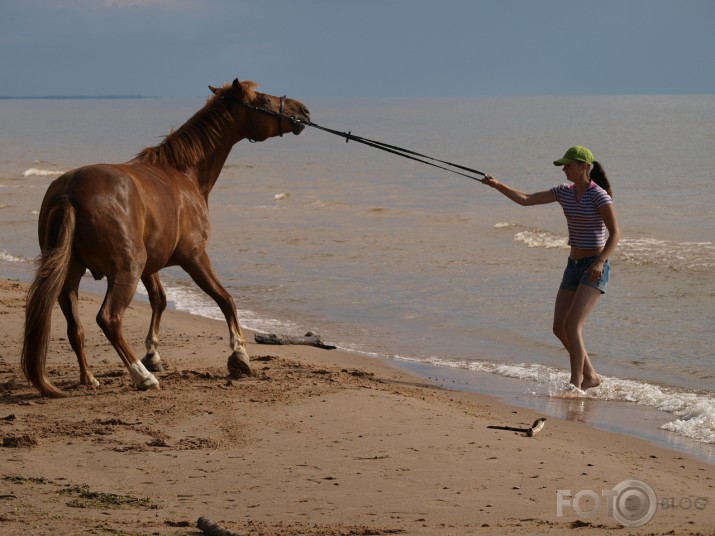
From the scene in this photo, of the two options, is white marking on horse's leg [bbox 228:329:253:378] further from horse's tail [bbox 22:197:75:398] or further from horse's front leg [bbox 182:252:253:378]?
horse's tail [bbox 22:197:75:398]

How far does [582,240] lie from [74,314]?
12.5 feet

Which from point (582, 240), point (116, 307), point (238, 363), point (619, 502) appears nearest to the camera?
point (619, 502)

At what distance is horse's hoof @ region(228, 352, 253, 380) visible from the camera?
309 inches

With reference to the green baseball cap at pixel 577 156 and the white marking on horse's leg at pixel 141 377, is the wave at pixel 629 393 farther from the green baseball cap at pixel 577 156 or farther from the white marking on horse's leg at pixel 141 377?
the white marking on horse's leg at pixel 141 377

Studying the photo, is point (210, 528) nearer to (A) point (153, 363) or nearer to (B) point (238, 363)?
(B) point (238, 363)

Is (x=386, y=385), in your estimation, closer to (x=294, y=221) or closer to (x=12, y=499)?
(x=12, y=499)

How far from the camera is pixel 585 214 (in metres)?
7.96

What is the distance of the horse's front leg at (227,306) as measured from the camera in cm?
786

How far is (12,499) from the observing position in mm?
4984

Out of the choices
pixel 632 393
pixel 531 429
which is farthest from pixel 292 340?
pixel 531 429

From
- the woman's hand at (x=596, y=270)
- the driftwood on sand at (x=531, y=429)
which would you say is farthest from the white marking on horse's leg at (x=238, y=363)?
the woman's hand at (x=596, y=270)

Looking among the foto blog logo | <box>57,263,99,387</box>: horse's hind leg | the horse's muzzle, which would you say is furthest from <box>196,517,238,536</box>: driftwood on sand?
the horse's muzzle

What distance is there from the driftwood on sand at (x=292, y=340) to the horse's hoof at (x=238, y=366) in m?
1.81

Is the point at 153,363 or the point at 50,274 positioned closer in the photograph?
the point at 50,274
